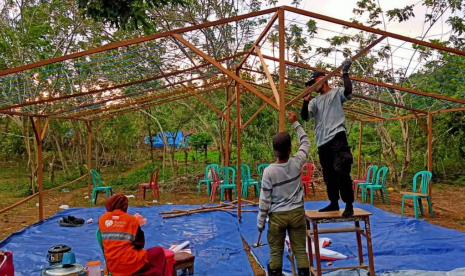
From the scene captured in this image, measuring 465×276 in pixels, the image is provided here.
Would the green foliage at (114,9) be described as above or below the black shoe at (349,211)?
above

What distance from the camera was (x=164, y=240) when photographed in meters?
5.42

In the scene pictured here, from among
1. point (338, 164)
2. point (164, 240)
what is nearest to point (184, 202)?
point (164, 240)

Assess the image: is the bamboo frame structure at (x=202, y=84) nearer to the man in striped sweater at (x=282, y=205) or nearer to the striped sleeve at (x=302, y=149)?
the striped sleeve at (x=302, y=149)

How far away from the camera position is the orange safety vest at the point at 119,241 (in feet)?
9.65

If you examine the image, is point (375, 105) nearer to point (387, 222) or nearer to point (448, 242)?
point (387, 222)

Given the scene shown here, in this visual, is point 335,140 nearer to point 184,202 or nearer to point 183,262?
point 183,262

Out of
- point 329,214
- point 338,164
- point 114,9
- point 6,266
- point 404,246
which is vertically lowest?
point 404,246

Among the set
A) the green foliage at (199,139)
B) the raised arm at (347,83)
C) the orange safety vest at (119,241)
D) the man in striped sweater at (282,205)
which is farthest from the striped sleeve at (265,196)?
the green foliage at (199,139)

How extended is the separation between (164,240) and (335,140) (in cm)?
342

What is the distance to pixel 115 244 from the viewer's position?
2939 millimetres

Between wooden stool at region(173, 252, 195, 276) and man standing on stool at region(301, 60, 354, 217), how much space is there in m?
1.65

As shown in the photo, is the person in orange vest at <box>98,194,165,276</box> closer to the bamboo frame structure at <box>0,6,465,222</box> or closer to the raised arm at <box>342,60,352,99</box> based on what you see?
the bamboo frame structure at <box>0,6,465,222</box>

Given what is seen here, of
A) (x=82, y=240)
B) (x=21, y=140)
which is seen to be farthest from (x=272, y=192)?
(x=21, y=140)

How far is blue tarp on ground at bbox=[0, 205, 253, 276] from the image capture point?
14.2ft
